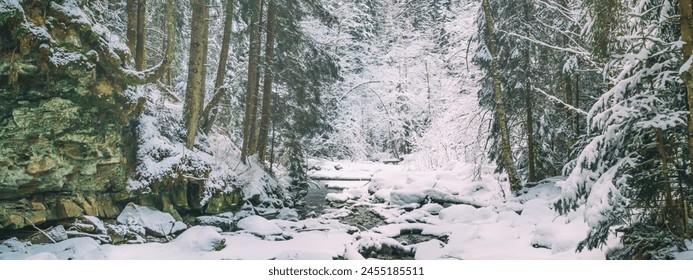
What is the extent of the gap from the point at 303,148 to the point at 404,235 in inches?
266

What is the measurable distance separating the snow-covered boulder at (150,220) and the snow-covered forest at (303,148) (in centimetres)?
3

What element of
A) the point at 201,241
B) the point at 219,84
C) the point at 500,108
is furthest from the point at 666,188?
the point at 219,84

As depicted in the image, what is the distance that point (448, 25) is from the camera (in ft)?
53.4

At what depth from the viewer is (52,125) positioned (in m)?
5.84

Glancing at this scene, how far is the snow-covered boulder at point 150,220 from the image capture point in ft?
21.4

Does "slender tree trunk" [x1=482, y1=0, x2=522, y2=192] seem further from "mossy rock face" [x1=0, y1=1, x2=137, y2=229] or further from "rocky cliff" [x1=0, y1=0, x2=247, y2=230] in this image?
"mossy rock face" [x1=0, y1=1, x2=137, y2=229]

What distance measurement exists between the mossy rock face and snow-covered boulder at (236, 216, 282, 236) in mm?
2118

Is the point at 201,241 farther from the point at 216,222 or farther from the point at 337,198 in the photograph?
the point at 337,198

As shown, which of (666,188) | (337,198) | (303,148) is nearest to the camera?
(666,188)

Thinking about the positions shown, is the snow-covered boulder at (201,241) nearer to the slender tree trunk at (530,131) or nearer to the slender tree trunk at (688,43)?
the slender tree trunk at (688,43)

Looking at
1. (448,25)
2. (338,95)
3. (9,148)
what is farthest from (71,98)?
(338,95)

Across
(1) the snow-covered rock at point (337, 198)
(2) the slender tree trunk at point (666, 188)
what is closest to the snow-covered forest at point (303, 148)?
(2) the slender tree trunk at point (666, 188)
